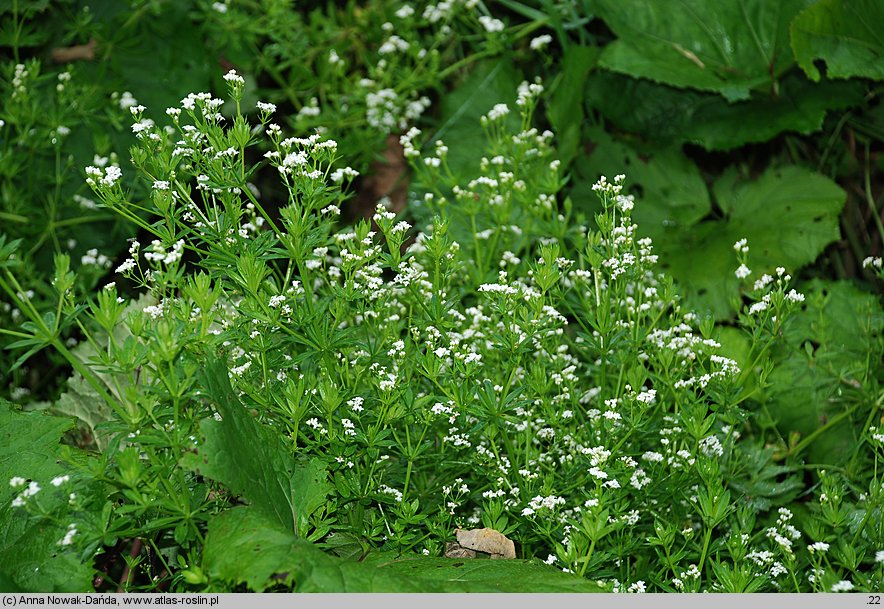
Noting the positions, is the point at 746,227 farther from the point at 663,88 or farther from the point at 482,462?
the point at 482,462

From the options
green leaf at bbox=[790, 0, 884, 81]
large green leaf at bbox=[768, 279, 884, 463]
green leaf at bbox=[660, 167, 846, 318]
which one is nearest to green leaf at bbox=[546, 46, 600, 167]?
green leaf at bbox=[660, 167, 846, 318]

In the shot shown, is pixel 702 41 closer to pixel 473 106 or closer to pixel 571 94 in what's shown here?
pixel 571 94

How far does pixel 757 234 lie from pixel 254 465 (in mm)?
2374

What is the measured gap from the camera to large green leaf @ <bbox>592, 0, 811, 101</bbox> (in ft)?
12.3

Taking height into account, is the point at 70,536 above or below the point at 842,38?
below

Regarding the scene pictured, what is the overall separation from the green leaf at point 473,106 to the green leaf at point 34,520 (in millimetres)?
2168

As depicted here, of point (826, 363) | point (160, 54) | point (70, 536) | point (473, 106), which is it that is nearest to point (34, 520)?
point (70, 536)

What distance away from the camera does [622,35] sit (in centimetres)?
388

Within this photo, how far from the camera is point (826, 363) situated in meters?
3.06

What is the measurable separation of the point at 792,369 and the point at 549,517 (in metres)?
1.34

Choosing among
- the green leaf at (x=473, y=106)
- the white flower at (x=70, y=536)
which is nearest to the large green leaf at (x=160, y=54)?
the green leaf at (x=473, y=106)

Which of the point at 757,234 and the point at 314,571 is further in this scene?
the point at 757,234

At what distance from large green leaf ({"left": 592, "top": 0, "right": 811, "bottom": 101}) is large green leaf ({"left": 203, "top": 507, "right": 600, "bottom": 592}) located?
2.32 m

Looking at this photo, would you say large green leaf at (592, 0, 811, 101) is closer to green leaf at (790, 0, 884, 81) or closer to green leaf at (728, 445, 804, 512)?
green leaf at (790, 0, 884, 81)
